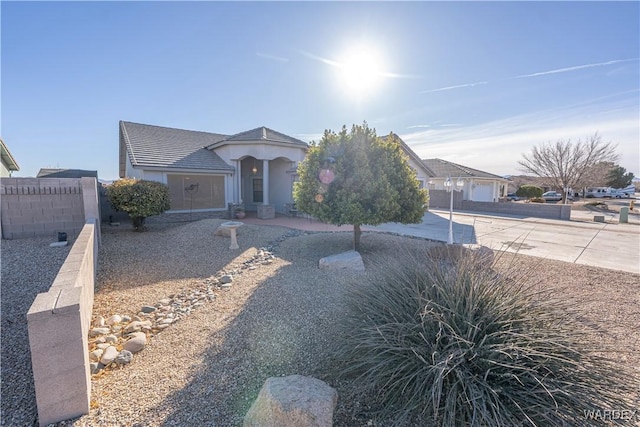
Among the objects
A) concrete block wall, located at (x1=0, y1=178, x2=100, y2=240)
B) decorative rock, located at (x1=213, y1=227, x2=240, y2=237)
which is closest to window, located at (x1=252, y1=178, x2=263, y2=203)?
decorative rock, located at (x1=213, y1=227, x2=240, y2=237)

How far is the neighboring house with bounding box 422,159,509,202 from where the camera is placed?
26.6m

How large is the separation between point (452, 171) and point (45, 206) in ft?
94.9

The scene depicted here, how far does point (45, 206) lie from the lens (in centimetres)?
855

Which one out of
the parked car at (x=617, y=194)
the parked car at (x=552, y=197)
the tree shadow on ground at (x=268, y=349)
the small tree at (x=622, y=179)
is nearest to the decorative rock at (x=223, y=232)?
the tree shadow on ground at (x=268, y=349)

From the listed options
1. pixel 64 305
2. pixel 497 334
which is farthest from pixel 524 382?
pixel 64 305

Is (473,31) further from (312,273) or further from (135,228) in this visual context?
(135,228)

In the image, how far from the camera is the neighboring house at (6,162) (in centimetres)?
1590

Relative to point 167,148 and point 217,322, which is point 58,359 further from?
point 167,148

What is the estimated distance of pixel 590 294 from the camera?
540 centimetres

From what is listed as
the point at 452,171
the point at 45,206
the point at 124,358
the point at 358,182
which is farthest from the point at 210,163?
the point at 452,171

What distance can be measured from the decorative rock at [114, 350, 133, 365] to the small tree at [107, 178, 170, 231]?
27.6ft

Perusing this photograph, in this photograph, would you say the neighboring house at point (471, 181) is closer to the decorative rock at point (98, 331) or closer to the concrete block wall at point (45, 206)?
the concrete block wall at point (45, 206)

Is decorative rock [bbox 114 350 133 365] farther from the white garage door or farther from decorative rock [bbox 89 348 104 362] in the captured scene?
the white garage door

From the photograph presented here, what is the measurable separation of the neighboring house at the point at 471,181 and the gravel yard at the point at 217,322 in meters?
20.7
